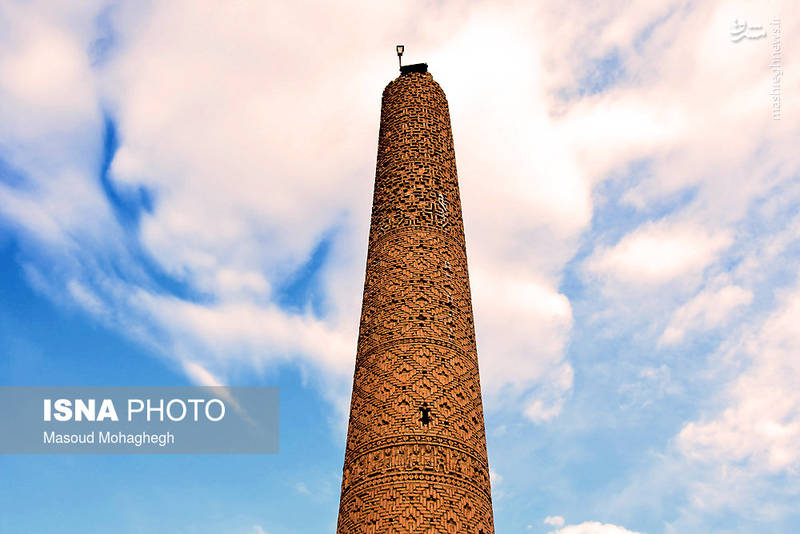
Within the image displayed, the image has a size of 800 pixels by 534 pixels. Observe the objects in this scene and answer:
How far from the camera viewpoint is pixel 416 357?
1477 centimetres

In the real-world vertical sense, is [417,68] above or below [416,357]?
above

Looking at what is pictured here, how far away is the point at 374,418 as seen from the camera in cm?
1442

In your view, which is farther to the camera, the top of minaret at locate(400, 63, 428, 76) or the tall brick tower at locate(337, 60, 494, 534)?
the top of minaret at locate(400, 63, 428, 76)

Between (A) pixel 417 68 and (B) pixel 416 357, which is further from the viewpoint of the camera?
(A) pixel 417 68

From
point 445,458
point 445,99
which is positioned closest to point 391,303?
point 445,458

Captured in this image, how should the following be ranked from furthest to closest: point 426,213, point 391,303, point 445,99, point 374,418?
point 445,99
point 426,213
point 391,303
point 374,418

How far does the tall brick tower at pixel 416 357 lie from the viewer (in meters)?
13.6

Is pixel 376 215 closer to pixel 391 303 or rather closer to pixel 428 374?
pixel 391 303

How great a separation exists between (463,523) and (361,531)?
1.65 m

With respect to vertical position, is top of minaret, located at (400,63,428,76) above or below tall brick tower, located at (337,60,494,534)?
above

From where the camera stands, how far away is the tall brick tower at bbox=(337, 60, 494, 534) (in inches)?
537

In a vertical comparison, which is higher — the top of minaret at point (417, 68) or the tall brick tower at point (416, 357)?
the top of minaret at point (417, 68)

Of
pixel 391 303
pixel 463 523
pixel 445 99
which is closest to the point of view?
pixel 463 523

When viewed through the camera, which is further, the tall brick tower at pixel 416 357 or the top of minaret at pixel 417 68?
the top of minaret at pixel 417 68
